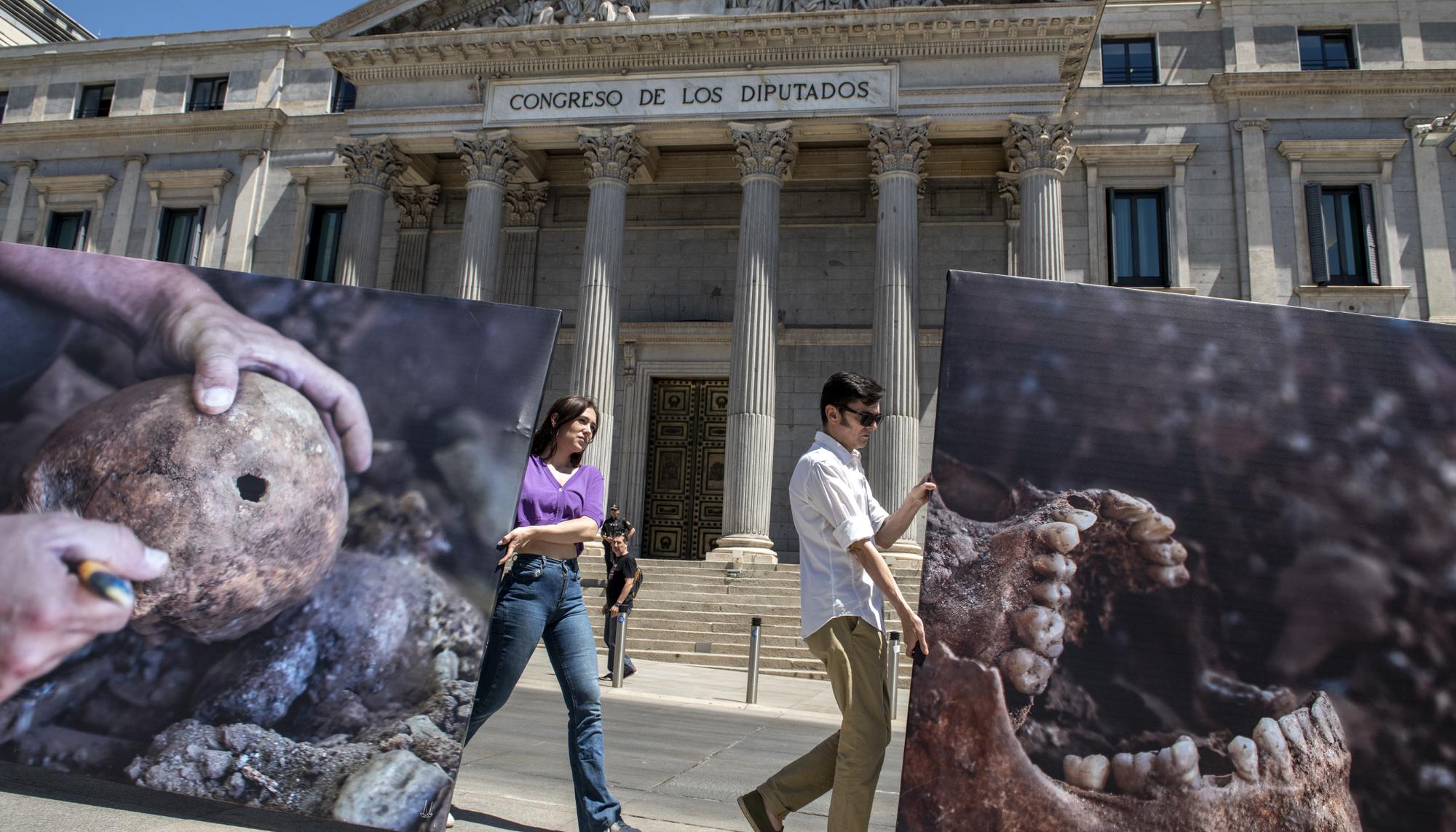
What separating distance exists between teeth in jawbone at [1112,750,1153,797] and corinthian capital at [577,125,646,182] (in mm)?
19408

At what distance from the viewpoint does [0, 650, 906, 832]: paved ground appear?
4.52m

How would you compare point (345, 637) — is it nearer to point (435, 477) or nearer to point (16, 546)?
point (435, 477)

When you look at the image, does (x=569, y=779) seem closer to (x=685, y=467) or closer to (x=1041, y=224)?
(x=1041, y=224)

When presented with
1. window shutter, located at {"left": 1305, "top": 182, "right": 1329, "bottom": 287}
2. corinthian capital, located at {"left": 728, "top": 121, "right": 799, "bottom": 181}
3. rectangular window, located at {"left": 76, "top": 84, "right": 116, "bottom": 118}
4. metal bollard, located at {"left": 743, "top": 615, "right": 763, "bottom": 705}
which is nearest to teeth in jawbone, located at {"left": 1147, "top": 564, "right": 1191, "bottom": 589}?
metal bollard, located at {"left": 743, "top": 615, "right": 763, "bottom": 705}

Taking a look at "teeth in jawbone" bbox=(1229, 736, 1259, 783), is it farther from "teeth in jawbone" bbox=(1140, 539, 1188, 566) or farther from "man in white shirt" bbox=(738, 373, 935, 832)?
"man in white shirt" bbox=(738, 373, 935, 832)

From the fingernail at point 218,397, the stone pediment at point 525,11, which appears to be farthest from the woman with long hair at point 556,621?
the stone pediment at point 525,11

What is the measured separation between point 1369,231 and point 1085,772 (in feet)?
75.2

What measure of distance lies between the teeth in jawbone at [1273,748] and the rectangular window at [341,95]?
28.1 metres

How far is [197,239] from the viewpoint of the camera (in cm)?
2697

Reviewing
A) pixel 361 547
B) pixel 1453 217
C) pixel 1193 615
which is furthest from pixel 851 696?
pixel 1453 217

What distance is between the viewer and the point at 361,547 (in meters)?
4.54

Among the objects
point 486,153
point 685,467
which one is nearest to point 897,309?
point 685,467

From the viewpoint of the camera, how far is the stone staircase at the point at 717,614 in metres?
16.2

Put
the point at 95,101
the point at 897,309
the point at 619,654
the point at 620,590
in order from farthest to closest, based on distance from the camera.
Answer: the point at 95,101, the point at 897,309, the point at 620,590, the point at 619,654
